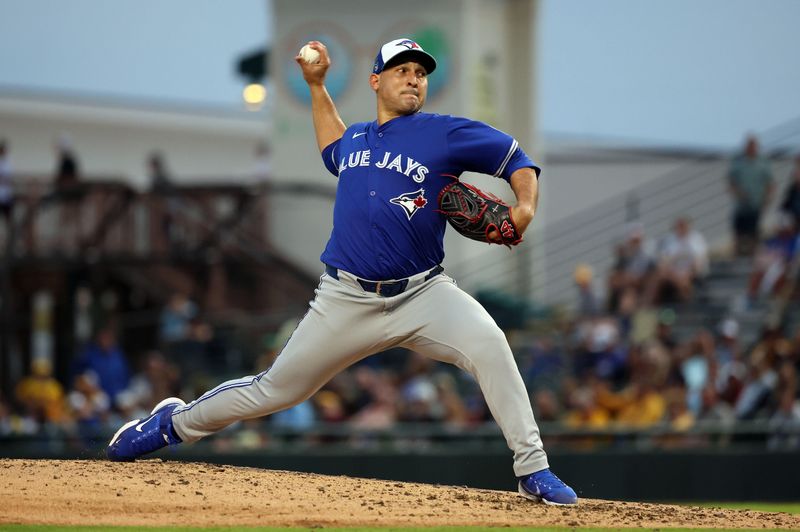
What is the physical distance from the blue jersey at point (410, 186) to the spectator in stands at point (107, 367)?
9250 millimetres

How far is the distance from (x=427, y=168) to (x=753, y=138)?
1048cm

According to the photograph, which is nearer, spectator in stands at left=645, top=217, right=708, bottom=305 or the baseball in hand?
the baseball in hand

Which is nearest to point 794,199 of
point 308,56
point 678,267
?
point 678,267

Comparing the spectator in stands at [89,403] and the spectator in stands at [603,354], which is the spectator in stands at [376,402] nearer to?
the spectator in stands at [603,354]

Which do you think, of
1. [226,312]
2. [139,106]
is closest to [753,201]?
[226,312]

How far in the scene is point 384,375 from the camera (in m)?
14.8

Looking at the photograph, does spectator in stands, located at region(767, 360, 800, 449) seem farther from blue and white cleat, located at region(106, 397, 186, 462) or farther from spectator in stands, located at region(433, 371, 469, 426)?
blue and white cleat, located at region(106, 397, 186, 462)

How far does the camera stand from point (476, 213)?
19.9 feet

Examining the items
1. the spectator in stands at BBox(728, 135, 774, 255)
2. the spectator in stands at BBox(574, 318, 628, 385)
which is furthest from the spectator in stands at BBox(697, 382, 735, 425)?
the spectator in stands at BBox(728, 135, 774, 255)

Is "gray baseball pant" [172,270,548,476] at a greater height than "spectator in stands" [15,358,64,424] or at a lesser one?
greater

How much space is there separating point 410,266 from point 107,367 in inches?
371

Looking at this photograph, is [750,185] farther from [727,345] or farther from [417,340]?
[417,340]

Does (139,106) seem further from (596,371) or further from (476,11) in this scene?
(596,371)

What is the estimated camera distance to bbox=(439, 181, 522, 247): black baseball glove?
6.02 metres
